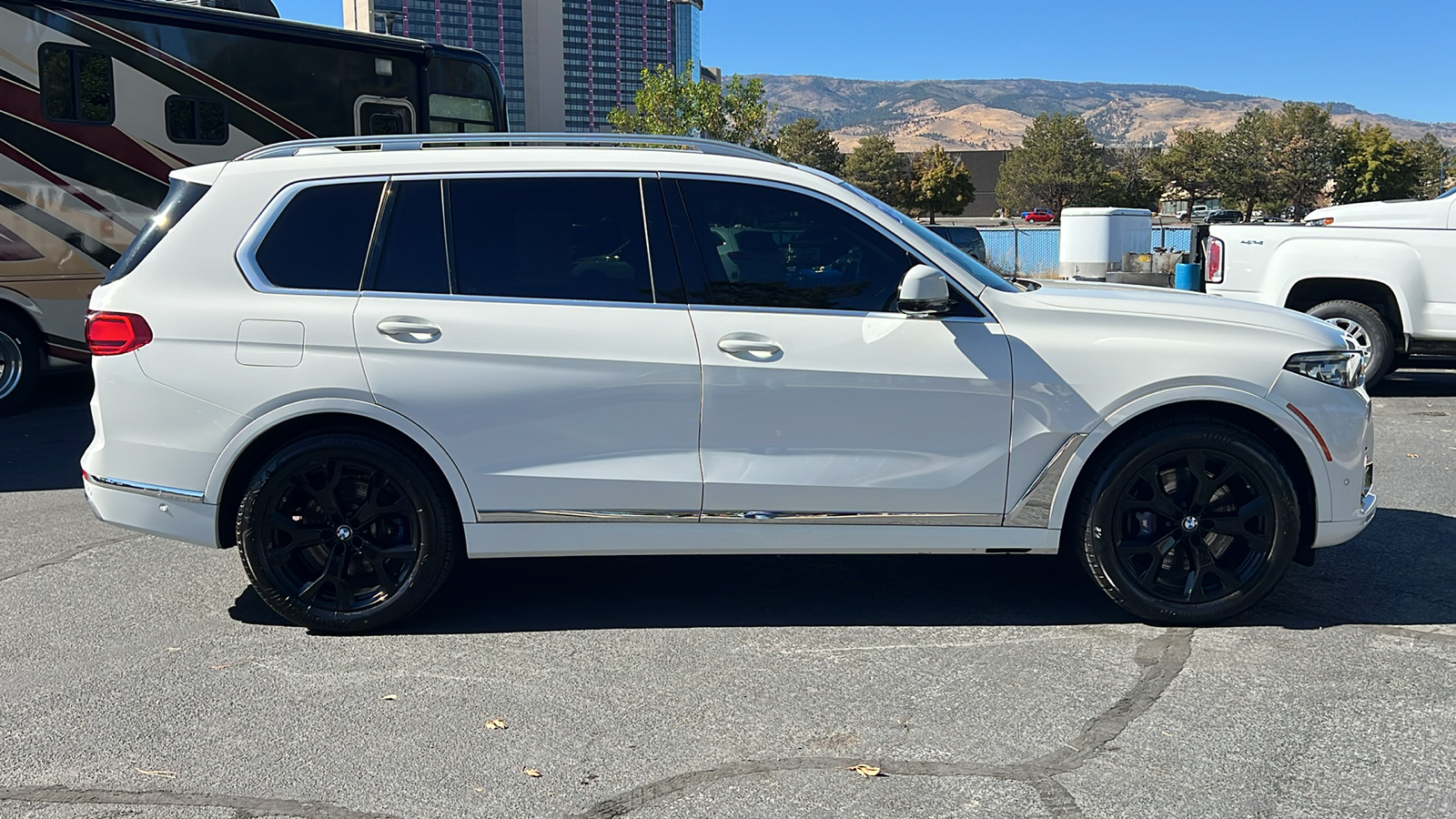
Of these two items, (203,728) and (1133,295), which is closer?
(203,728)

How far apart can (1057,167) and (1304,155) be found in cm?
1748

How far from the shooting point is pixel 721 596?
519 centimetres

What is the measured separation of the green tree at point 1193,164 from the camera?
85562 mm

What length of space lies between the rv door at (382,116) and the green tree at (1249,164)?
80863 millimetres

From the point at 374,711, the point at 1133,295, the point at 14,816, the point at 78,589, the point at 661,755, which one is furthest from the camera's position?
the point at 78,589

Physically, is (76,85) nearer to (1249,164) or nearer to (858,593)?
(858,593)

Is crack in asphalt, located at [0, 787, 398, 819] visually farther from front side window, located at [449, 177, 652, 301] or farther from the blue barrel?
the blue barrel

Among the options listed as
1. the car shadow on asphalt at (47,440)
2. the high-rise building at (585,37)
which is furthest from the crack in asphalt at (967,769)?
the high-rise building at (585,37)

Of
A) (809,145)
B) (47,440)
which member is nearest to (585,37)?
(809,145)

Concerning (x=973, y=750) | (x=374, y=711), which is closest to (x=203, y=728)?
(x=374, y=711)

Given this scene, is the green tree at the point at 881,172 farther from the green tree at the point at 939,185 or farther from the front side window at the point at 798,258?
the front side window at the point at 798,258

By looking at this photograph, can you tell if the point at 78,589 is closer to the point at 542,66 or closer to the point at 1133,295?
the point at 1133,295

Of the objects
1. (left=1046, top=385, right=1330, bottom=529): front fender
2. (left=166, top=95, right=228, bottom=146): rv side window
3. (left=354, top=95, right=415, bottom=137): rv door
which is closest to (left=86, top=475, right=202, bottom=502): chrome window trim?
(left=1046, top=385, right=1330, bottom=529): front fender

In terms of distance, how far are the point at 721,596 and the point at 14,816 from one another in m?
2.70
